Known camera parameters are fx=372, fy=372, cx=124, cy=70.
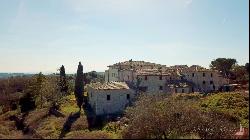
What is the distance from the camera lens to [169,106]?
30.7 m

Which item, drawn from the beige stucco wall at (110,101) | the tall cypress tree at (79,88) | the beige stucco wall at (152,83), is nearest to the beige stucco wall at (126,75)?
the beige stucco wall at (152,83)

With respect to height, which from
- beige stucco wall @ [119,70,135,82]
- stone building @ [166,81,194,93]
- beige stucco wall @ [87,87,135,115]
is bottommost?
beige stucco wall @ [87,87,135,115]

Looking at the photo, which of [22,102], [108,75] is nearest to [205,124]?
[22,102]

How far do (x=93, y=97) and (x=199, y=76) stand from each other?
78.2 feet

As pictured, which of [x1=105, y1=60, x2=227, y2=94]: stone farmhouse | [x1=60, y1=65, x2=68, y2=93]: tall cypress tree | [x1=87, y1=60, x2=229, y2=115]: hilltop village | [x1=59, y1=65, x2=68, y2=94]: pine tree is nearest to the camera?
[x1=87, y1=60, x2=229, y2=115]: hilltop village

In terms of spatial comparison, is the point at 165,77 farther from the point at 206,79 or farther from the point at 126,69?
the point at 206,79

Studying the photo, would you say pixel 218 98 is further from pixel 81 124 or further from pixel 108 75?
pixel 108 75

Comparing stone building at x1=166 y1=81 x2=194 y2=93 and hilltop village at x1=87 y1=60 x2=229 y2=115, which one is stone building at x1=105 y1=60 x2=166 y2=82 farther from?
stone building at x1=166 y1=81 x2=194 y2=93

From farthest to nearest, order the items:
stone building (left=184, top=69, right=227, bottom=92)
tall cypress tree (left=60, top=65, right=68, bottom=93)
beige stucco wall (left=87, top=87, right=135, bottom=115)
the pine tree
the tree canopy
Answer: the tree canopy → tall cypress tree (left=60, top=65, right=68, bottom=93) → the pine tree → stone building (left=184, top=69, right=227, bottom=92) → beige stucco wall (left=87, top=87, right=135, bottom=115)

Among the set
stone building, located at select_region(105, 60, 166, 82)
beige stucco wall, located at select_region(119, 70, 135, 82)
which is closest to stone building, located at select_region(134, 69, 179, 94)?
beige stucco wall, located at select_region(119, 70, 135, 82)

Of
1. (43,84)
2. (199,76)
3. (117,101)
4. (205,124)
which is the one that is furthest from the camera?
(199,76)

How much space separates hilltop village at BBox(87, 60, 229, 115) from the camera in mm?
49219

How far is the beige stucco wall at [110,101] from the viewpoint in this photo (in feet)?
159

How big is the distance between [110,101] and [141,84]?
10830mm
